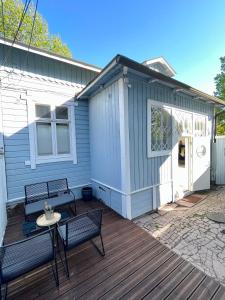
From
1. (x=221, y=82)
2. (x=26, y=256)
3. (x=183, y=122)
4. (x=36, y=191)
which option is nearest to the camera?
(x=26, y=256)

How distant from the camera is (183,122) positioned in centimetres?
500

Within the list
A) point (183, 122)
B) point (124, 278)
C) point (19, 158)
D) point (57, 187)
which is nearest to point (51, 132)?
point (19, 158)

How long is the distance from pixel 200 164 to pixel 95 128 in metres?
4.12

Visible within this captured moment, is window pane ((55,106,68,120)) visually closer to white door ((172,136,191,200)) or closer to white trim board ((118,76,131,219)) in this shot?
white trim board ((118,76,131,219))

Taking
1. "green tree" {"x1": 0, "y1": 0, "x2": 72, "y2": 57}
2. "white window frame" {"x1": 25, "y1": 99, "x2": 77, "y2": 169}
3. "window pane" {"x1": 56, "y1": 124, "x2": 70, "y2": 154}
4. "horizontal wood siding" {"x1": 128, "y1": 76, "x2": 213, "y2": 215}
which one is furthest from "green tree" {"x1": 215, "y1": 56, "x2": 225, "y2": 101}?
"window pane" {"x1": 56, "y1": 124, "x2": 70, "y2": 154}

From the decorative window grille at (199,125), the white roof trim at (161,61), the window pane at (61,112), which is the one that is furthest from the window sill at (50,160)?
the white roof trim at (161,61)

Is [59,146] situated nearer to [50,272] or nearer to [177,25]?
[50,272]

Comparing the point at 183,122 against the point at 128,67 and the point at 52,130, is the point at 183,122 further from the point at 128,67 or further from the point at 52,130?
the point at 52,130

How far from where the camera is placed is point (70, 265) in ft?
7.43

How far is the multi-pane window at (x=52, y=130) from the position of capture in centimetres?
430

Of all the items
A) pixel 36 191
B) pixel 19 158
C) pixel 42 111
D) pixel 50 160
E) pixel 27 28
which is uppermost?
pixel 27 28

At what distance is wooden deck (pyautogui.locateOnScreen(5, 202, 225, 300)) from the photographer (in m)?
1.82

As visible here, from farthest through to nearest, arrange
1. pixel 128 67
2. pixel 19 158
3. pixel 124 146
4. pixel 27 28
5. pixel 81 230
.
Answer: pixel 27 28, pixel 19 158, pixel 124 146, pixel 128 67, pixel 81 230

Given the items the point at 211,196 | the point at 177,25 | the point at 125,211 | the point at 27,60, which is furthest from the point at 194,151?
the point at 27,60
